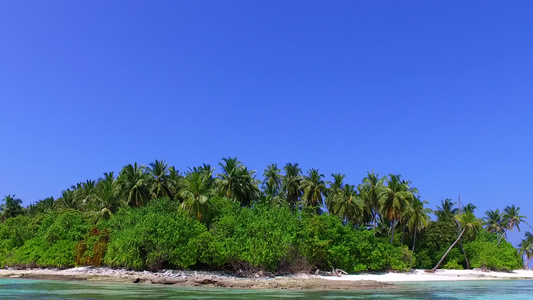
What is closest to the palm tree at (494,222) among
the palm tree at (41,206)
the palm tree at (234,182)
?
the palm tree at (234,182)

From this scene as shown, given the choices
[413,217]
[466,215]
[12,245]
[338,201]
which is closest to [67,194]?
[12,245]

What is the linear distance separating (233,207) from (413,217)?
2403 cm

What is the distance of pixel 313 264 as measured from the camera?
45.0m

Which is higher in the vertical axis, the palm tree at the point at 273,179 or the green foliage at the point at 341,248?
the palm tree at the point at 273,179

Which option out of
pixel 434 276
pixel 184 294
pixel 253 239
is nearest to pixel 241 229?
pixel 253 239

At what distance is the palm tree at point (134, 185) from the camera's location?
176 feet

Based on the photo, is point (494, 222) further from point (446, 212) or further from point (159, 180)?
point (159, 180)

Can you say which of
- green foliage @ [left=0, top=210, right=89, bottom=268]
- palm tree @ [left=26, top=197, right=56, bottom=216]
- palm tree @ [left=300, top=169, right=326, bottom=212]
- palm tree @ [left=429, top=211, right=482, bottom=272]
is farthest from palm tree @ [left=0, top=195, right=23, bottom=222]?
palm tree @ [left=429, top=211, right=482, bottom=272]

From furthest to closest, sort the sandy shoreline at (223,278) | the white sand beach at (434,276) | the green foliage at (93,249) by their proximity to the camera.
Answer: the white sand beach at (434,276), the green foliage at (93,249), the sandy shoreline at (223,278)

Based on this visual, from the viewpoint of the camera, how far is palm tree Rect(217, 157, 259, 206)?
185ft

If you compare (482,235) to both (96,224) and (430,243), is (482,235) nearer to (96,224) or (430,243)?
(430,243)

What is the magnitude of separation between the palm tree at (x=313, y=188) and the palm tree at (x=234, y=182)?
9.77 meters

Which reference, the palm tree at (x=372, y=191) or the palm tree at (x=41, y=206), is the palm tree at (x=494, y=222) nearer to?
the palm tree at (x=372, y=191)

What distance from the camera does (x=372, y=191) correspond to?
61.6 metres
